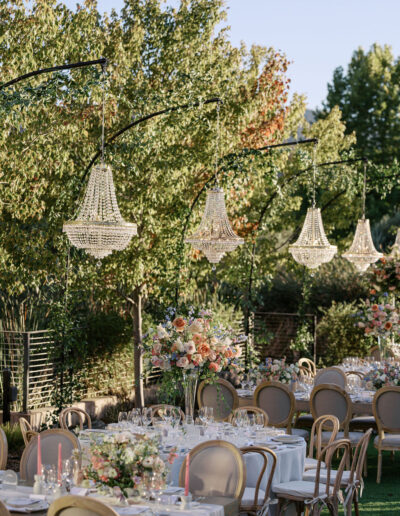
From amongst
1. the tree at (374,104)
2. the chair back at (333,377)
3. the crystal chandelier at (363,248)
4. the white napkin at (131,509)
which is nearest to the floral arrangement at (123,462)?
the white napkin at (131,509)

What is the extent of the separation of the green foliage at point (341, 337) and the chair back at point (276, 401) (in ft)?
21.2

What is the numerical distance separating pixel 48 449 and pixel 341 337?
988cm

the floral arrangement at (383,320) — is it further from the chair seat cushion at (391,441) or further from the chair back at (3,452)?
the chair back at (3,452)

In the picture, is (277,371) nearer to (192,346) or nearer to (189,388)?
(189,388)

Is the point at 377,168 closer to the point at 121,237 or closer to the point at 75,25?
the point at 75,25

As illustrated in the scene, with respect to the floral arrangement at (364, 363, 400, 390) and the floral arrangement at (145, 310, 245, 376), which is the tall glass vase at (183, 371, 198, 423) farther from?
the floral arrangement at (364, 363, 400, 390)

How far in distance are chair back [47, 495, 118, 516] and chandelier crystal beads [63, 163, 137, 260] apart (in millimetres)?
2910

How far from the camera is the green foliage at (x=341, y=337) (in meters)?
15.0

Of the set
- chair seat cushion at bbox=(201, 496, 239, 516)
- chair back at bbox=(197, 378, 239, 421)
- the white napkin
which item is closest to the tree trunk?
chair back at bbox=(197, 378, 239, 421)

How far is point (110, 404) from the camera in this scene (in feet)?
37.7

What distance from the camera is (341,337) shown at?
49.5 feet

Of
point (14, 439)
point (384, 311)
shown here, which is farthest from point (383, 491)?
point (14, 439)

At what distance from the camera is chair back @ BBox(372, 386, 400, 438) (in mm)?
8625

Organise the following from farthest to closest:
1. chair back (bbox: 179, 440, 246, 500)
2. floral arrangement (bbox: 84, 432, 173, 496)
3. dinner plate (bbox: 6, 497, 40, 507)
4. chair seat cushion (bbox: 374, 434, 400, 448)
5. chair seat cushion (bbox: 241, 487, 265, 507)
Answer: chair seat cushion (bbox: 374, 434, 400, 448)
chair seat cushion (bbox: 241, 487, 265, 507)
chair back (bbox: 179, 440, 246, 500)
dinner plate (bbox: 6, 497, 40, 507)
floral arrangement (bbox: 84, 432, 173, 496)
